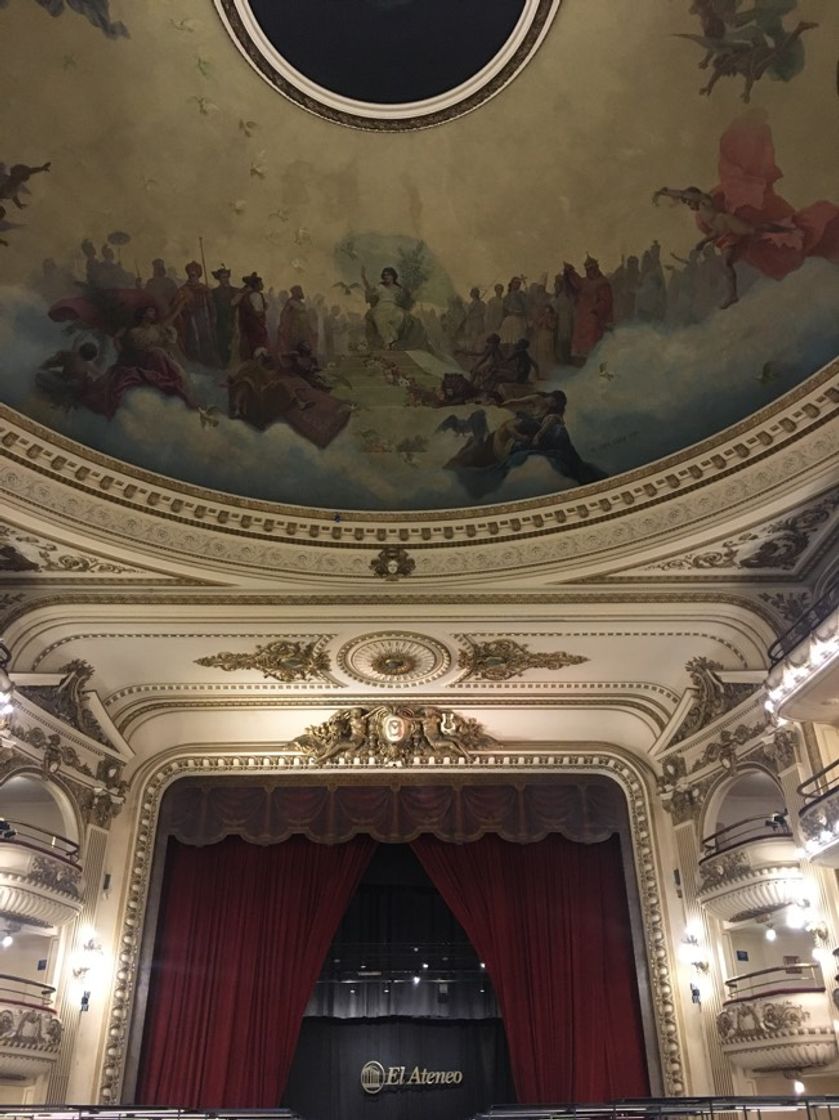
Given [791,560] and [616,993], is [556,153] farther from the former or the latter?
[616,993]

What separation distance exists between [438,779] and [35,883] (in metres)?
6.00

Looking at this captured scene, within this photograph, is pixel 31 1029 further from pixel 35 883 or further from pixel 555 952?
pixel 555 952

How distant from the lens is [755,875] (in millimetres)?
10438

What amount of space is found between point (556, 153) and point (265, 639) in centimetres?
675

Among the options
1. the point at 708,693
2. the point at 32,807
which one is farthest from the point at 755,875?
the point at 32,807

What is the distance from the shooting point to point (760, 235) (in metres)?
9.18

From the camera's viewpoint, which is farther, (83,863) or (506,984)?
(506,984)

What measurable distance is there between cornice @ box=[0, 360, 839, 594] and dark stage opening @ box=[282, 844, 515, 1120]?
756cm

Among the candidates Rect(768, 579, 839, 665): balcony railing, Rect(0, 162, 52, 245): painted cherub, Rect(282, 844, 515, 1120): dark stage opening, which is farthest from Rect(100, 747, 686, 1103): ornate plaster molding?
Rect(0, 162, 52, 245): painted cherub

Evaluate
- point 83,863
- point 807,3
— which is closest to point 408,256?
point 807,3

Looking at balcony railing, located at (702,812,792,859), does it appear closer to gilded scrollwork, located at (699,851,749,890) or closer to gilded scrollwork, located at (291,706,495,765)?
gilded scrollwork, located at (699,851,749,890)

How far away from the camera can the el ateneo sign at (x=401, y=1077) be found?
1471 centimetres

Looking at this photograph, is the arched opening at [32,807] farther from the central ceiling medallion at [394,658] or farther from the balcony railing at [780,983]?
the balcony railing at [780,983]

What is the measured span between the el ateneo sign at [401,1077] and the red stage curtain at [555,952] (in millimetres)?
2220
